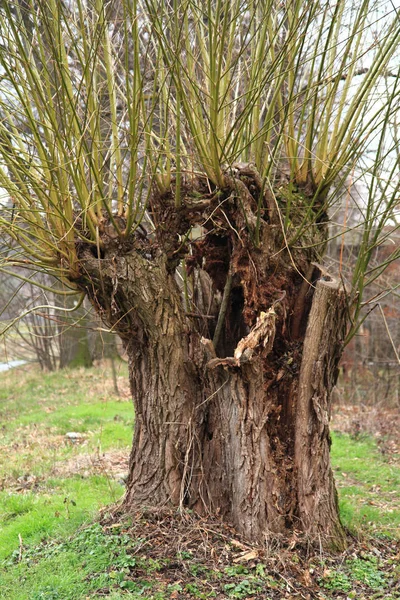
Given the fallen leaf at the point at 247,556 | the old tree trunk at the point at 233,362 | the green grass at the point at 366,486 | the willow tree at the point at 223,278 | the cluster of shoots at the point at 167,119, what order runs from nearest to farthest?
1. the cluster of shoots at the point at 167,119
2. the fallen leaf at the point at 247,556
3. the willow tree at the point at 223,278
4. the old tree trunk at the point at 233,362
5. the green grass at the point at 366,486

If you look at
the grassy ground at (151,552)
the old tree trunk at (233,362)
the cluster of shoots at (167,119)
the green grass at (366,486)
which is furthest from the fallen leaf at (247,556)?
the cluster of shoots at (167,119)

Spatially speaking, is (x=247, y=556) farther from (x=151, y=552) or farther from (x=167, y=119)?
(x=167, y=119)

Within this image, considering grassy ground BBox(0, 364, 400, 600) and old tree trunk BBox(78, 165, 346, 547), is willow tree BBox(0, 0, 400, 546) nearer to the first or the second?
old tree trunk BBox(78, 165, 346, 547)

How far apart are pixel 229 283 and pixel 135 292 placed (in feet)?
2.50

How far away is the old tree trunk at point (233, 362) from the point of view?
4.34 m

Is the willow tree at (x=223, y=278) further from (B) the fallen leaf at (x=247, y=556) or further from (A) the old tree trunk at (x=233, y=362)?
(B) the fallen leaf at (x=247, y=556)

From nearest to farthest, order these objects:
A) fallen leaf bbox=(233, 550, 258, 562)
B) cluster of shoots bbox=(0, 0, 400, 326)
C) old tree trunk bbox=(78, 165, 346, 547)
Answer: cluster of shoots bbox=(0, 0, 400, 326) < fallen leaf bbox=(233, 550, 258, 562) < old tree trunk bbox=(78, 165, 346, 547)

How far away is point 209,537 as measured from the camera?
4270 mm

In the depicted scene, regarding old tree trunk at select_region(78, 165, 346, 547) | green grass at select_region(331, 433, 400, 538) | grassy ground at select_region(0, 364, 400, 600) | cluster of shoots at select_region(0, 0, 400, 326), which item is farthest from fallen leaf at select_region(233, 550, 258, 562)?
cluster of shoots at select_region(0, 0, 400, 326)

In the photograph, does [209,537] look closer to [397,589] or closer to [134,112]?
[397,589]

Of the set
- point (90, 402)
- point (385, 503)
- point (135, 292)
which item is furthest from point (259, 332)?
point (90, 402)

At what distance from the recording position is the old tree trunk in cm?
434

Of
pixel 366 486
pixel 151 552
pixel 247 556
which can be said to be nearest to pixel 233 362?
pixel 247 556

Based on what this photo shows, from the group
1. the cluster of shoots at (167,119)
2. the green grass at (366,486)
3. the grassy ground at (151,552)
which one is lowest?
the green grass at (366,486)
